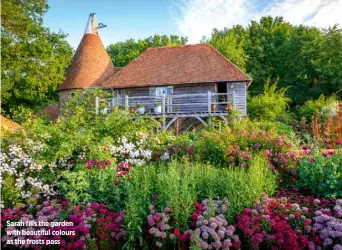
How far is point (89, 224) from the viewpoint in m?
3.74

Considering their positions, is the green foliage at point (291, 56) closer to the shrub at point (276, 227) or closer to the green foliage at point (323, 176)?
the green foliage at point (323, 176)

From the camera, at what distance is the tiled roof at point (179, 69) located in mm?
18219

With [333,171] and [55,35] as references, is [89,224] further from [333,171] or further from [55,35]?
[55,35]

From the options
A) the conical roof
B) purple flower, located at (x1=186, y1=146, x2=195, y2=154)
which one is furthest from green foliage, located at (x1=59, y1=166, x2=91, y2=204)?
the conical roof

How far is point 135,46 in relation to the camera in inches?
1400

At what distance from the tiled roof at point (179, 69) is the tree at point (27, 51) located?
4.22 m

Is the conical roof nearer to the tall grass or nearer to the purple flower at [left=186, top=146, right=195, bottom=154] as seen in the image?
the purple flower at [left=186, top=146, right=195, bottom=154]

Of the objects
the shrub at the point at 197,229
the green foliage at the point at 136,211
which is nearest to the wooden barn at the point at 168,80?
the green foliage at the point at 136,211

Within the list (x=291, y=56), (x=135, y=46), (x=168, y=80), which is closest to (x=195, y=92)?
(x=168, y=80)

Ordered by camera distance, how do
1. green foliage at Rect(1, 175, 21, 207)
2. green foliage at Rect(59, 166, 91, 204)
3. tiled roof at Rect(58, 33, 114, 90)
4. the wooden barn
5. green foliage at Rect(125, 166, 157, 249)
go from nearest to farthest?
green foliage at Rect(125, 166, 157, 249)
green foliage at Rect(59, 166, 91, 204)
green foliage at Rect(1, 175, 21, 207)
the wooden barn
tiled roof at Rect(58, 33, 114, 90)

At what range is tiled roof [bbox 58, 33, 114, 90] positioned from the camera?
2095cm

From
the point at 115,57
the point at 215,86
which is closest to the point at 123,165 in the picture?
the point at 215,86

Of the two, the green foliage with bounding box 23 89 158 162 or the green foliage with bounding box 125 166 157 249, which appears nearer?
the green foliage with bounding box 125 166 157 249

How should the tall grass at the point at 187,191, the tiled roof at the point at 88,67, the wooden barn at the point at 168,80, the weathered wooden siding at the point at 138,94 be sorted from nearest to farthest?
the tall grass at the point at 187,191 → the wooden barn at the point at 168,80 → the weathered wooden siding at the point at 138,94 → the tiled roof at the point at 88,67
